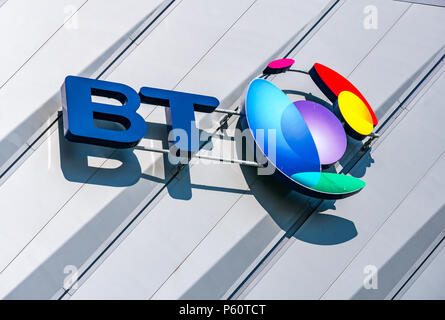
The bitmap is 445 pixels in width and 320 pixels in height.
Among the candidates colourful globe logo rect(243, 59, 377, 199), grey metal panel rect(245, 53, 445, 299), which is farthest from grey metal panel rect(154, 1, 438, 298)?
colourful globe logo rect(243, 59, 377, 199)

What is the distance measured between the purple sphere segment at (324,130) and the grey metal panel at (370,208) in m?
0.74

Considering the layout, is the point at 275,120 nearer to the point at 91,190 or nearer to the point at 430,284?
the point at 91,190

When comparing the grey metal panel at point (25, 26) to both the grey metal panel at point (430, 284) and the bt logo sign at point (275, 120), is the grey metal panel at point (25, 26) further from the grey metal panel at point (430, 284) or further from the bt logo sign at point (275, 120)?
the grey metal panel at point (430, 284)

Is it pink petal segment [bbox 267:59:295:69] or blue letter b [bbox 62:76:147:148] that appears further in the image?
pink petal segment [bbox 267:59:295:69]

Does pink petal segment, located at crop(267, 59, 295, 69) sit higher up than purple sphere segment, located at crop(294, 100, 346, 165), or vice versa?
pink petal segment, located at crop(267, 59, 295, 69)

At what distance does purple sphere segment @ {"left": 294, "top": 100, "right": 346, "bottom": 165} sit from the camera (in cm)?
1202

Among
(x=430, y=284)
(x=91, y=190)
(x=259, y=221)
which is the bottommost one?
(x=91, y=190)

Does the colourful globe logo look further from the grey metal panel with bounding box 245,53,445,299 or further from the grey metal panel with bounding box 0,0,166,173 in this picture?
the grey metal panel with bounding box 0,0,166,173

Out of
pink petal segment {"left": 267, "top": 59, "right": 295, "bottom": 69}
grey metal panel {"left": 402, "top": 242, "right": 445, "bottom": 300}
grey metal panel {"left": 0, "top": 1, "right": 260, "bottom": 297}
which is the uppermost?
pink petal segment {"left": 267, "top": 59, "right": 295, "bottom": 69}

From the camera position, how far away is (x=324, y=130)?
12.2 meters

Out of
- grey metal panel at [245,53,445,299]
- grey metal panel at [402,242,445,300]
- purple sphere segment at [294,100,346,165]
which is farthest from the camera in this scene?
purple sphere segment at [294,100,346,165]

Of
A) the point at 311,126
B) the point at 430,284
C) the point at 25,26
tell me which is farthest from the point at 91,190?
the point at 430,284

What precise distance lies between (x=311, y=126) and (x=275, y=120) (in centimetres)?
82
